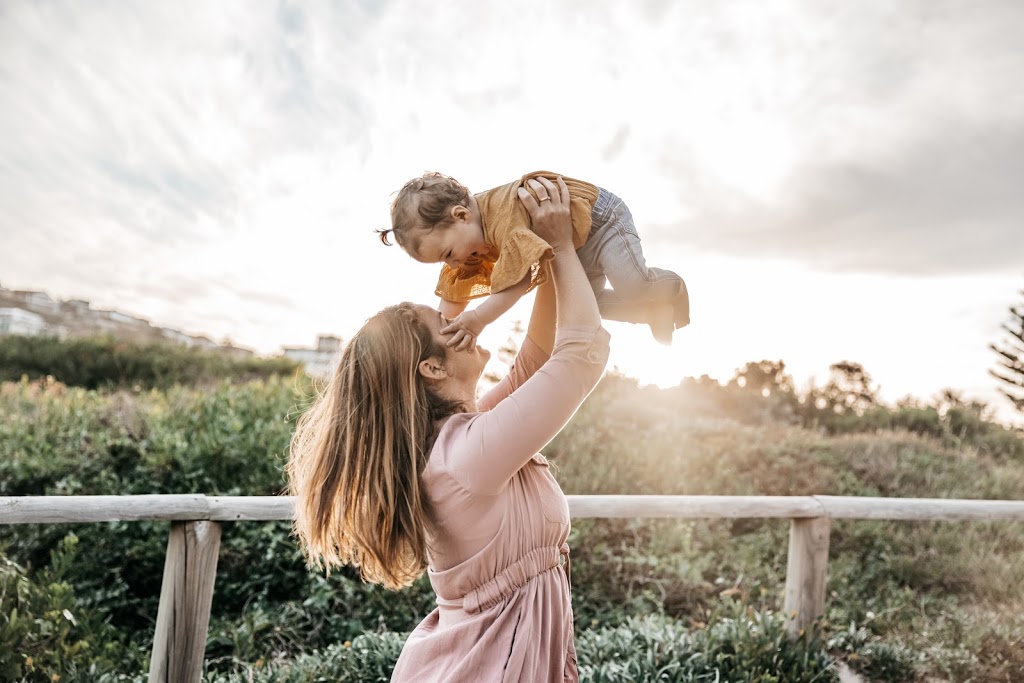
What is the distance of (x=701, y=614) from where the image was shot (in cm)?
478

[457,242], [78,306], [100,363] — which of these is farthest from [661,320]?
[78,306]

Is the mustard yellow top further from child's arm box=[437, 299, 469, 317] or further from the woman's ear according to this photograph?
the woman's ear

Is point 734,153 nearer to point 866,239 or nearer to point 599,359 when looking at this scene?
point 866,239

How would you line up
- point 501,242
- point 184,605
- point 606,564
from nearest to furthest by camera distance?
point 501,242 < point 184,605 < point 606,564

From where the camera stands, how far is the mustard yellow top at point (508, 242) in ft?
5.39

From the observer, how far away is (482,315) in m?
1.69

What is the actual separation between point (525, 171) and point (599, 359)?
641 millimetres

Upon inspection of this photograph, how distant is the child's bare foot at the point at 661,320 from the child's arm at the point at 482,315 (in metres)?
0.47

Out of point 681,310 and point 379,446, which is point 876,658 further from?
point 379,446

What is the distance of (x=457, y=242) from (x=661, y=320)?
2.16 feet

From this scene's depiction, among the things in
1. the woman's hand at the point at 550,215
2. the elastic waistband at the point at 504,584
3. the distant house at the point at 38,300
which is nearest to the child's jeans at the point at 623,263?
the woman's hand at the point at 550,215

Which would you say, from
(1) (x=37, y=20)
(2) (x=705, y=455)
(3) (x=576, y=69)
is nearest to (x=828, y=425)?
(2) (x=705, y=455)

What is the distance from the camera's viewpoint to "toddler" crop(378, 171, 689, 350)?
6.06 ft

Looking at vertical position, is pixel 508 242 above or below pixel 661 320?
above
